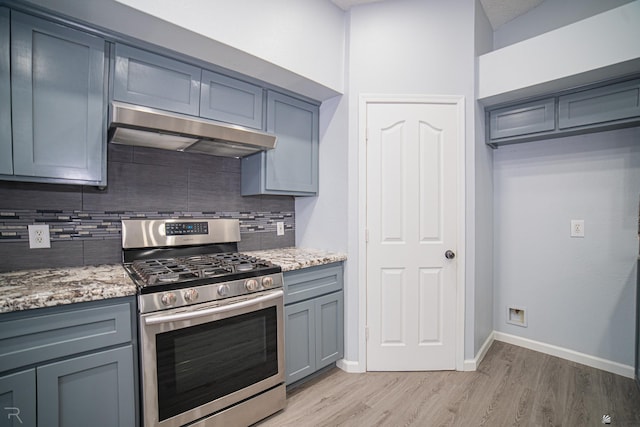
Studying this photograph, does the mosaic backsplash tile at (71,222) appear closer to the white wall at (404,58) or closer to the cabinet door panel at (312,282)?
the cabinet door panel at (312,282)

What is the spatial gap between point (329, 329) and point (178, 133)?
1.66 m

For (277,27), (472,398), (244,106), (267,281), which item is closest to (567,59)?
(277,27)

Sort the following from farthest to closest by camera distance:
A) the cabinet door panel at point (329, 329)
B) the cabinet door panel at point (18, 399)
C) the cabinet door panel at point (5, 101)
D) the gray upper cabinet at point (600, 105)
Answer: the cabinet door panel at point (329, 329) → the gray upper cabinet at point (600, 105) → the cabinet door panel at point (5, 101) → the cabinet door panel at point (18, 399)

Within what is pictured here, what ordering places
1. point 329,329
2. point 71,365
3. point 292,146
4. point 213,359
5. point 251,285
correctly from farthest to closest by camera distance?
point 292,146
point 329,329
point 251,285
point 213,359
point 71,365

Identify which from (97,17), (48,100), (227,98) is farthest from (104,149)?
(227,98)

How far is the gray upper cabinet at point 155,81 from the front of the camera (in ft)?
5.31

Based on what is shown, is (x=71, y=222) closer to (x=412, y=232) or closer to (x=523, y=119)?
(x=412, y=232)

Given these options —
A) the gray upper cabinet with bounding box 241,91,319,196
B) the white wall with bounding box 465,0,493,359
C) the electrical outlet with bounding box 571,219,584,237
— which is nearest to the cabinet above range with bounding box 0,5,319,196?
the gray upper cabinet with bounding box 241,91,319,196

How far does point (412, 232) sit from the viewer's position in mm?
2301

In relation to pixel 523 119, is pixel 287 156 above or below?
below

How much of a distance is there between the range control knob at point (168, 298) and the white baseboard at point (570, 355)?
287cm

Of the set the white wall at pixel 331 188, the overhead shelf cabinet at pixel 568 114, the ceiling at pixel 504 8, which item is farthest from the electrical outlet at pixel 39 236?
the overhead shelf cabinet at pixel 568 114

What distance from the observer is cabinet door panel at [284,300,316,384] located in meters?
1.97

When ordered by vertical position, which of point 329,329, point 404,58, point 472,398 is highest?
point 404,58
